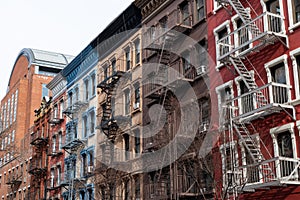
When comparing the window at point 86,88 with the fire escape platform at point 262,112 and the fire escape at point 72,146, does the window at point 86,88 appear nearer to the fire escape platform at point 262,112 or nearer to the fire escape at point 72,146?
the fire escape at point 72,146

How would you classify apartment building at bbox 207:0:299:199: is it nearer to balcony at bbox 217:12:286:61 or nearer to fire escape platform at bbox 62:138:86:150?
balcony at bbox 217:12:286:61

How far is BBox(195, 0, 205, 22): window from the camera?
94.9 feet

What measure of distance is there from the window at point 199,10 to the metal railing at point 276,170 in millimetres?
10374

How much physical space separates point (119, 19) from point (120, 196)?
12.9 metres

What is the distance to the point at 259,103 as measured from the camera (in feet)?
73.2

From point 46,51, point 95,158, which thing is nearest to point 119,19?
point 95,158

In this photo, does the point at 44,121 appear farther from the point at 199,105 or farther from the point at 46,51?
the point at 199,105

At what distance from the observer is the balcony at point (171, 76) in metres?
27.9

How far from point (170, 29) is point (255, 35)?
24.6 ft

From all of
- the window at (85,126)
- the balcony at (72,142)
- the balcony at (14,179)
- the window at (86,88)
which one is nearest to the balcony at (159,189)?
the balcony at (72,142)

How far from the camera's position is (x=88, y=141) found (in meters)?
40.9

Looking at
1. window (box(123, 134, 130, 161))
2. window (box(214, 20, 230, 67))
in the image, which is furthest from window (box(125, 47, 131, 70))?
window (box(214, 20, 230, 67))

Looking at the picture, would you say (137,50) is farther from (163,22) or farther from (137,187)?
(137,187)

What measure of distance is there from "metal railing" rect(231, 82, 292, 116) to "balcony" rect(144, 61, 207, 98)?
4272 mm
